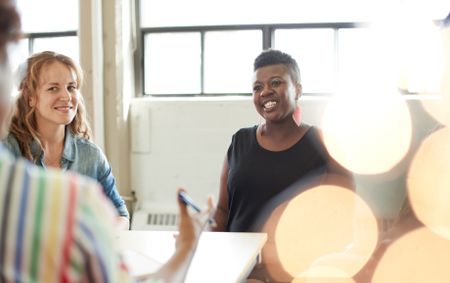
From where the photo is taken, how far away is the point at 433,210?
162 centimetres

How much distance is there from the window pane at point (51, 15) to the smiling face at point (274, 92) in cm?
202

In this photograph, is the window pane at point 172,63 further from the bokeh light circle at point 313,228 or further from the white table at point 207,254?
the white table at point 207,254

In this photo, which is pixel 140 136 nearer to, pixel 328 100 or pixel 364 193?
pixel 328 100

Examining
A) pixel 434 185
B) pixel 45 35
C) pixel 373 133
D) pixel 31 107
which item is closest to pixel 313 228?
pixel 434 185

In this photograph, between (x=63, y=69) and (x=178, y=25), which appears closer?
(x=63, y=69)

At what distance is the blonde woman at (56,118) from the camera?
2.06 meters

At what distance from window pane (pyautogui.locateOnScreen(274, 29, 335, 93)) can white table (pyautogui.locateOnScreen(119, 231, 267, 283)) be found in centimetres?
191

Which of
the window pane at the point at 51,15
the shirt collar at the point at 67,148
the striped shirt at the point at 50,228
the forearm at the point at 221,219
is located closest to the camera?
the striped shirt at the point at 50,228

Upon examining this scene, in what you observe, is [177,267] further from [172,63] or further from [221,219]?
[172,63]

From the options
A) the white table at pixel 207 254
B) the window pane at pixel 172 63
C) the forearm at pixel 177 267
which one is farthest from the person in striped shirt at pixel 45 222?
the window pane at pixel 172 63

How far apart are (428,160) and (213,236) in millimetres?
722

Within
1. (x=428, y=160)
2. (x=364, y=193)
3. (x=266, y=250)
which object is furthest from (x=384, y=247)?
(x=364, y=193)

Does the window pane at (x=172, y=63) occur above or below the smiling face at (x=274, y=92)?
above

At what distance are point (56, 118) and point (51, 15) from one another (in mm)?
1963
